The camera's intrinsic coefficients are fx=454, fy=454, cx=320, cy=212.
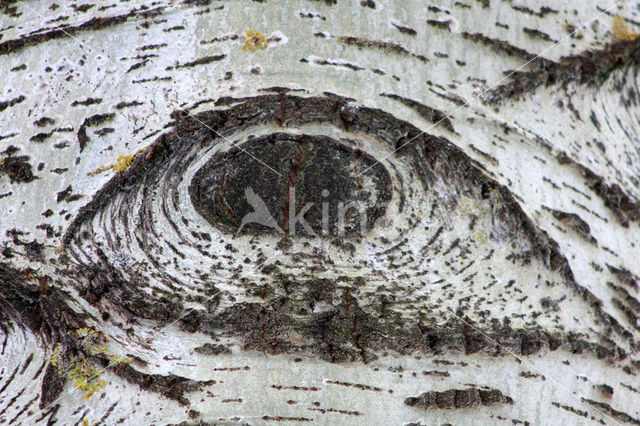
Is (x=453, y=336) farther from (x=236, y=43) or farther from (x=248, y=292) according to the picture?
(x=236, y=43)

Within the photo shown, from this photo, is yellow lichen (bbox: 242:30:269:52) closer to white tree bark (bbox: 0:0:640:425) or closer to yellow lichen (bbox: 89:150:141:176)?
white tree bark (bbox: 0:0:640:425)

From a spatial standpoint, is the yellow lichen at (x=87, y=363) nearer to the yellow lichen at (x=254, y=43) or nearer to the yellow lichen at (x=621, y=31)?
the yellow lichen at (x=254, y=43)

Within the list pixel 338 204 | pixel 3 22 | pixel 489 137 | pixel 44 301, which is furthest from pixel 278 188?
pixel 3 22

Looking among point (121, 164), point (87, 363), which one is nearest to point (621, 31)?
point (121, 164)

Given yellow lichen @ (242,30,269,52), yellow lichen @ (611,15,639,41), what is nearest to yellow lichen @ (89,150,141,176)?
yellow lichen @ (242,30,269,52)

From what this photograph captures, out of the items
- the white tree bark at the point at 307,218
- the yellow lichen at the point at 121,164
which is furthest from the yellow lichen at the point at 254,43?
the yellow lichen at the point at 121,164

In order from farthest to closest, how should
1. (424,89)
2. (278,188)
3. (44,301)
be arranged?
(44,301) < (424,89) < (278,188)
